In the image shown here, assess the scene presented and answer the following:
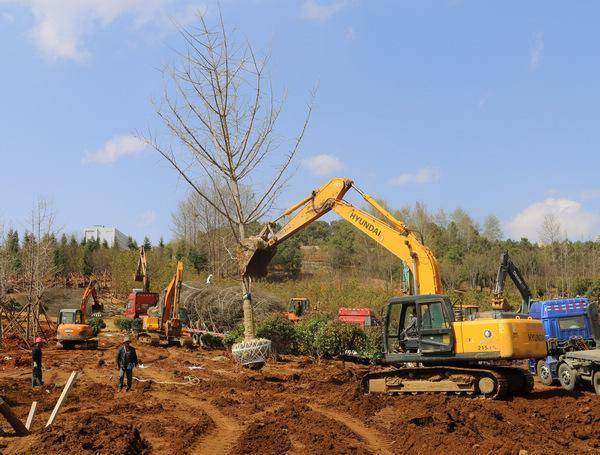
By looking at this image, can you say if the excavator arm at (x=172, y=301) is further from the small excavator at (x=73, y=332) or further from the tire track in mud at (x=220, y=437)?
the tire track in mud at (x=220, y=437)

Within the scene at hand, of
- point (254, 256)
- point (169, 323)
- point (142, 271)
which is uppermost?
point (142, 271)

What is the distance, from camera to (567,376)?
15.6 metres

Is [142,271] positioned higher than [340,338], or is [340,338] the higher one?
Answer: [142,271]

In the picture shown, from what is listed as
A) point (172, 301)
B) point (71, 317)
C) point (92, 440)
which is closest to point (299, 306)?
point (172, 301)

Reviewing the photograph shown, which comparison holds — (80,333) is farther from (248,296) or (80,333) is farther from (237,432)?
(237,432)

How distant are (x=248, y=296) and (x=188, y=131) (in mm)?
5044

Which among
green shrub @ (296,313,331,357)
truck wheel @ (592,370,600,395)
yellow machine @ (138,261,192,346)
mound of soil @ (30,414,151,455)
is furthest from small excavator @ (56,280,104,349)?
truck wheel @ (592,370,600,395)

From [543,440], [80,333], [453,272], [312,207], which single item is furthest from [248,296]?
[453,272]

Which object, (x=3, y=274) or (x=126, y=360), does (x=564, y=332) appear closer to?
(x=126, y=360)

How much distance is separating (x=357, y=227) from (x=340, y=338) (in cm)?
729

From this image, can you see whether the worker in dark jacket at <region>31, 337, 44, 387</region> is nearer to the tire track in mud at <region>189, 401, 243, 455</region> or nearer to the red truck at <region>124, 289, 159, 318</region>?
the tire track in mud at <region>189, 401, 243, 455</region>

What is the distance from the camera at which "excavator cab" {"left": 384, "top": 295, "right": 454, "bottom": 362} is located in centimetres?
1232

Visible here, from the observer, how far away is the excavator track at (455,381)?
12.0 meters

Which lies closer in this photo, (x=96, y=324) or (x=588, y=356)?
(x=588, y=356)
